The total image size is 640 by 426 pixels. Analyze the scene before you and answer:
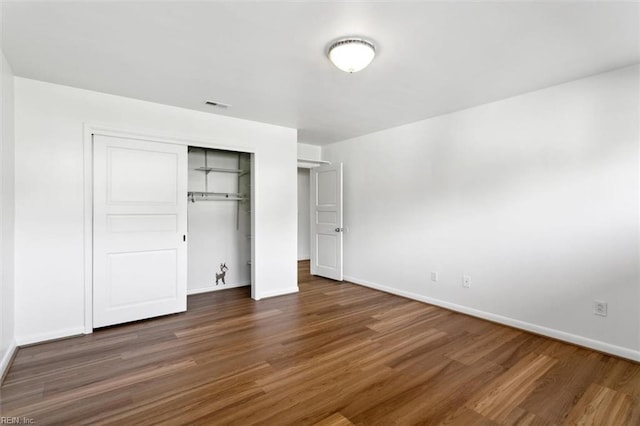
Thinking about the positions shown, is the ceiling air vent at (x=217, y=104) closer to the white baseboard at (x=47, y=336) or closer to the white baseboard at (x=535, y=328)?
the white baseboard at (x=47, y=336)

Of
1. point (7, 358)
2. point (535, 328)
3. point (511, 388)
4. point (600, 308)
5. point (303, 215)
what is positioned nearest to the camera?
point (511, 388)

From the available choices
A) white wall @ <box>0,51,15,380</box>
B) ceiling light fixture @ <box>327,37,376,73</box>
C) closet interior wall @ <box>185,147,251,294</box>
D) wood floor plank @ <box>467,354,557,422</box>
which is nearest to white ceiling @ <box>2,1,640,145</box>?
ceiling light fixture @ <box>327,37,376,73</box>

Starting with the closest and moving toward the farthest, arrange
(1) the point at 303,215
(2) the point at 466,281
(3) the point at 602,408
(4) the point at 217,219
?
(3) the point at 602,408 < (2) the point at 466,281 < (4) the point at 217,219 < (1) the point at 303,215

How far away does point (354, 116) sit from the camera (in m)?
4.14

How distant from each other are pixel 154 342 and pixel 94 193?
→ 1.68 m

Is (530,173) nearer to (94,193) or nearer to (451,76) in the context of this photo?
(451,76)

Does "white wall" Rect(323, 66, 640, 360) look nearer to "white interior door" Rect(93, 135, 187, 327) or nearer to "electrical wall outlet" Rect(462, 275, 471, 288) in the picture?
"electrical wall outlet" Rect(462, 275, 471, 288)

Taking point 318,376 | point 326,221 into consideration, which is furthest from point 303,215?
point 318,376

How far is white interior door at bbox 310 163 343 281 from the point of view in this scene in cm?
543

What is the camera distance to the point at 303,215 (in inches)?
304

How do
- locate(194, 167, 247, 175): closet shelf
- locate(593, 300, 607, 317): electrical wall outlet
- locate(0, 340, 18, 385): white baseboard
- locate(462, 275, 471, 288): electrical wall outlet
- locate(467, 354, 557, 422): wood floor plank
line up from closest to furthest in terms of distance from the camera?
locate(467, 354, 557, 422): wood floor plank < locate(0, 340, 18, 385): white baseboard < locate(593, 300, 607, 317): electrical wall outlet < locate(462, 275, 471, 288): electrical wall outlet < locate(194, 167, 247, 175): closet shelf

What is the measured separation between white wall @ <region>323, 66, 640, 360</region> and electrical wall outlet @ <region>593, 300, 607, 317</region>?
0.11 feet

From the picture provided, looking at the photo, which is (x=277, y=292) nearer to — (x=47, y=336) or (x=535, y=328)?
(x=47, y=336)

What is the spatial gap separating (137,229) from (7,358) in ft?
4.94
